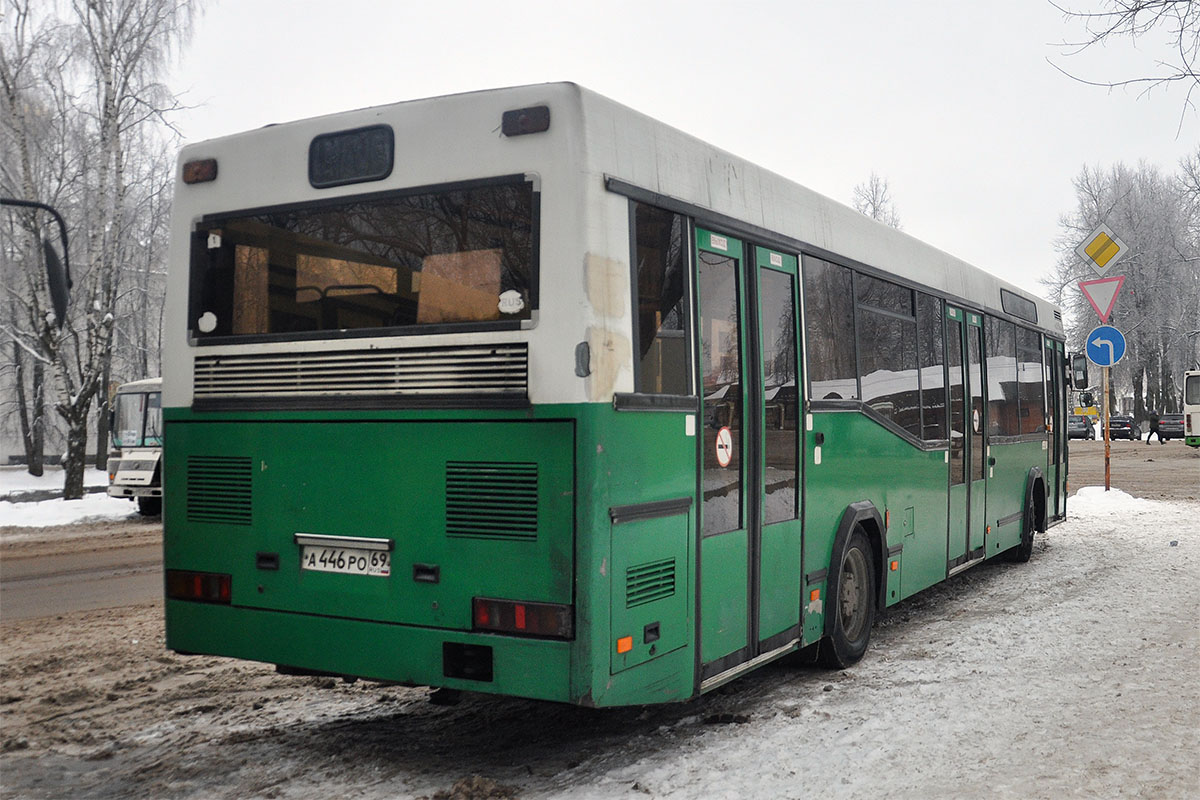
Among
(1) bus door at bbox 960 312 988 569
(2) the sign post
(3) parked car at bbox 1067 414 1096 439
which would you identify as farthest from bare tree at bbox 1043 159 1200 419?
(1) bus door at bbox 960 312 988 569

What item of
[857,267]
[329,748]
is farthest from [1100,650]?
→ [329,748]

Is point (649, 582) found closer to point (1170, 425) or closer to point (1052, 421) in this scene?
point (1052, 421)

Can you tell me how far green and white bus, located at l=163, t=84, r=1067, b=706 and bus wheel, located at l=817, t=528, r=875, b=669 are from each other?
0.56 m

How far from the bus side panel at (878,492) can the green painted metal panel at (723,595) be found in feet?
3.07

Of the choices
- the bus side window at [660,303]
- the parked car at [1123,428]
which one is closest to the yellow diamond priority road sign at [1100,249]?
the bus side window at [660,303]

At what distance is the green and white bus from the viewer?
4723 mm

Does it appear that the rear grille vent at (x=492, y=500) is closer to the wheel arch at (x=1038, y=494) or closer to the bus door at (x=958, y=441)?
the bus door at (x=958, y=441)

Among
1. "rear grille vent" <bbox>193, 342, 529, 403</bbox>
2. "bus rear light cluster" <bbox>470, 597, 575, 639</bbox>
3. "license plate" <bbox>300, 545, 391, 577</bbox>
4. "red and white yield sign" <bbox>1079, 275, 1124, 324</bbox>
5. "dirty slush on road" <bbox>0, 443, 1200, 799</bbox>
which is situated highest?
"red and white yield sign" <bbox>1079, 275, 1124, 324</bbox>

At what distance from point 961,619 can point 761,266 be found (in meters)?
4.26

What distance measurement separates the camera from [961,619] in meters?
9.01

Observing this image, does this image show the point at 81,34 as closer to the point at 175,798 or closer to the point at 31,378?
the point at 31,378

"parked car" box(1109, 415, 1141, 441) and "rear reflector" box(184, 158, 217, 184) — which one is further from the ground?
"rear reflector" box(184, 158, 217, 184)

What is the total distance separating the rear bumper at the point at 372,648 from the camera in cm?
470

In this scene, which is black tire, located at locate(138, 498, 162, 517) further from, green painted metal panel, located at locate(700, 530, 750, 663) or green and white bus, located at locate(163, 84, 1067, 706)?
green painted metal panel, located at locate(700, 530, 750, 663)
